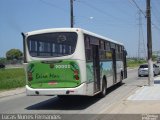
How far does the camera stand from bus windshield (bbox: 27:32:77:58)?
15838 millimetres

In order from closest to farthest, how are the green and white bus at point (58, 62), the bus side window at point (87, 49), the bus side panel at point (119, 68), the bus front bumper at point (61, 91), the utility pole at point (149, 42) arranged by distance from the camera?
the bus front bumper at point (61, 91) < the green and white bus at point (58, 62) < the bus side window at point (87, 49) < the utility pole at point (149, 42) < the bus side panel at point (119, 68)

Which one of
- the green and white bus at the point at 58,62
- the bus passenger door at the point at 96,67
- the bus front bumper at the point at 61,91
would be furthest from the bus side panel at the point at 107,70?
the bus front bumper at the point at 61,91

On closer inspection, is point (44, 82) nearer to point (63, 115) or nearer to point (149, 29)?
point (63, 115)

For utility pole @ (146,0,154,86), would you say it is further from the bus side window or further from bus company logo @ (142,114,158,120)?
bus company logo @ (142,114,158,120)

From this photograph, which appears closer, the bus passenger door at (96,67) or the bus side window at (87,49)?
the bus side window at (87,49)

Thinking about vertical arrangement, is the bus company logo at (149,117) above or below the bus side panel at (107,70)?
below

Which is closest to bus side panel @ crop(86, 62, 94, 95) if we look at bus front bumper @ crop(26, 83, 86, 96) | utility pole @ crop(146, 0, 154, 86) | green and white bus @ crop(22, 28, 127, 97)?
green and white bus @ crop(22, 28, 127, 97)

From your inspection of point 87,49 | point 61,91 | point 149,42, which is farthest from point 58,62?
point 149,42

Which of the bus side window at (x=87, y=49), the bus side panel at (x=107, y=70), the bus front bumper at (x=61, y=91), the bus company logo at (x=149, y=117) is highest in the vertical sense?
the bus side window at (x=87, y=49)

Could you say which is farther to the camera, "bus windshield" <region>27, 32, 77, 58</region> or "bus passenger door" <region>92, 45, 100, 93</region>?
"bus passenger door" <region>92, 45, 100, 93</region>

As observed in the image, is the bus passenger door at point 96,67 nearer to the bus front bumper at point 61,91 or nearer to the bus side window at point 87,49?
the bus side window at point 87,49

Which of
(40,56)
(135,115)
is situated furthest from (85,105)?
(135,115)

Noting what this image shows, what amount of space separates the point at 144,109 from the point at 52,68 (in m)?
4.01

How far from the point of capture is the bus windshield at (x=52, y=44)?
15838 millimetres
